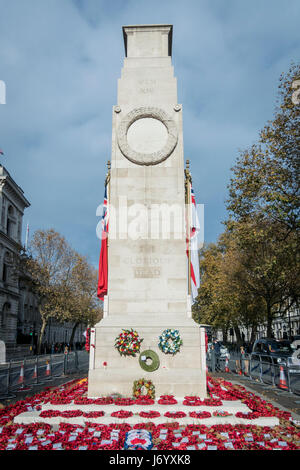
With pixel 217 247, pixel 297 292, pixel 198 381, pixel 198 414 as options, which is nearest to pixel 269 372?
pixel 198 381

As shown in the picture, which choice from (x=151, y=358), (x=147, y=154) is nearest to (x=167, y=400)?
(x=151, y=358)

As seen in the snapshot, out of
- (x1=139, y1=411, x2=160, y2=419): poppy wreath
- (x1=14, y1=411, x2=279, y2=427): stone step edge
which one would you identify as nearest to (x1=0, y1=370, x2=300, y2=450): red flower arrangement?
(x1=14, y1=411, x2=279, y2=427): stone step edge

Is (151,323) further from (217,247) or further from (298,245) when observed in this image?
(217,247)

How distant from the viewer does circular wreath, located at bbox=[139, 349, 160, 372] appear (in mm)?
12617

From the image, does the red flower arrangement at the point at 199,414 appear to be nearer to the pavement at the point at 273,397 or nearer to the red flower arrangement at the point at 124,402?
the red flower arrangement at the point at 124,402

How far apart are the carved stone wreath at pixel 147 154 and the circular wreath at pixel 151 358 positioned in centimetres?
704

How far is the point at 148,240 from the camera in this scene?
46.4ft

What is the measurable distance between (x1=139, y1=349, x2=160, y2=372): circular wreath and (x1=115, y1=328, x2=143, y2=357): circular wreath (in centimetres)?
28

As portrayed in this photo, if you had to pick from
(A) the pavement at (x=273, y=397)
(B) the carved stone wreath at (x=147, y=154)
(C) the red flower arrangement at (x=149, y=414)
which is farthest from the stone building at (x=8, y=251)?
(C) the red flower arrangement at (x=149, y=414)

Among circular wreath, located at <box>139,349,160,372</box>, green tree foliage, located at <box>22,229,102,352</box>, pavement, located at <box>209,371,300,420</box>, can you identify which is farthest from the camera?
green tree foliage, located at <box>22,229,102,352</box>

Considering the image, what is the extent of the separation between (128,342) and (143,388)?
1.51 m

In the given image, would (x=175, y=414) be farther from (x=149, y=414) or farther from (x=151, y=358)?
(x=151, y=358)

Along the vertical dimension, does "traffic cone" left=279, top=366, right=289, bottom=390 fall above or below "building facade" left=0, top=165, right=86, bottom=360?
below

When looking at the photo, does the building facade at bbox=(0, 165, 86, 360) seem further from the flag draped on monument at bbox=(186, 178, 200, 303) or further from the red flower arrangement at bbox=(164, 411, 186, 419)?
the red flower arrangement at bbox=(164, 411, 186, 419)
